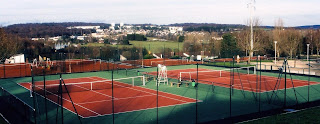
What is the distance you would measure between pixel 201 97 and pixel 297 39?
36.8 m

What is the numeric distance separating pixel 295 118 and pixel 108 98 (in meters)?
11.4

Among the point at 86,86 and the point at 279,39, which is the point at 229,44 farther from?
the point at 86,86

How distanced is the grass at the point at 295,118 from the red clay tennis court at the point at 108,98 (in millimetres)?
5718

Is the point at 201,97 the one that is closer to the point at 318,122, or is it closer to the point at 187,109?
the point at 187,109

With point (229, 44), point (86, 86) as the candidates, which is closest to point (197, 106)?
point (86, 86)

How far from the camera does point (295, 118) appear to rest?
1415cm

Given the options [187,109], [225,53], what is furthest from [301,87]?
[225,53]

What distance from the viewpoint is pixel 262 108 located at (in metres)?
16.8

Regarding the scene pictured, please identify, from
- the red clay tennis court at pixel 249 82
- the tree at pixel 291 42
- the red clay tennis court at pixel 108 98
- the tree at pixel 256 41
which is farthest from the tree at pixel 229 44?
the red clay tennis court at pixel 108 98

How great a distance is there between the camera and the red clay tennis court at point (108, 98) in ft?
57.7

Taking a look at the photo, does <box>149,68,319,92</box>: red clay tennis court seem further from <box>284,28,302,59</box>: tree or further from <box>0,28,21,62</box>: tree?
<box>284,28,302,59</box>: tree

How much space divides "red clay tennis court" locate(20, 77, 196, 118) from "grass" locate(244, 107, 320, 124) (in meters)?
5.72

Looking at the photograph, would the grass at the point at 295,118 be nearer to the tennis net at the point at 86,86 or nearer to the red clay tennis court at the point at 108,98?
the red clay tennis court at the point at 108,98

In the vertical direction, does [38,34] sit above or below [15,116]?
above
